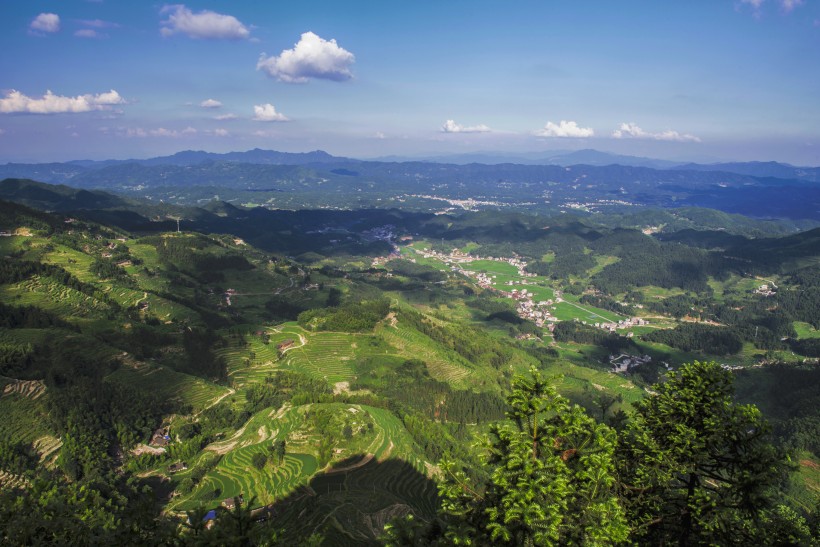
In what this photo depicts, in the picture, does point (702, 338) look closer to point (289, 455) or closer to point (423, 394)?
point (423, 394)

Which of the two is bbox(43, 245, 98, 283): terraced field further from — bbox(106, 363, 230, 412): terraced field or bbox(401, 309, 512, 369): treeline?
bbox(401, 309, 512, 369): treeline

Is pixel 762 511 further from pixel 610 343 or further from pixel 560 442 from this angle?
pixel 610 343

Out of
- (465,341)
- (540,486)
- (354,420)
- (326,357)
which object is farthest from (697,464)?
(465,341)

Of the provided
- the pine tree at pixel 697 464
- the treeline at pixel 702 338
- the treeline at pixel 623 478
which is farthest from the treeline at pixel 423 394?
the treeline at pixel 702 338

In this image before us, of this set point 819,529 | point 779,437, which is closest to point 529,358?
point 779,437

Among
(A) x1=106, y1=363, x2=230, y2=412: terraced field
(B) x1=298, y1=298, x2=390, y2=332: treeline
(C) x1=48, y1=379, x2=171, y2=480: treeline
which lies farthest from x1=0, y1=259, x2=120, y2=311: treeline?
(B) x1=298, y1=298, x2=390, y2=332: treeline
